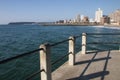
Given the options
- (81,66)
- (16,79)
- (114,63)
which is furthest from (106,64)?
(16,79)

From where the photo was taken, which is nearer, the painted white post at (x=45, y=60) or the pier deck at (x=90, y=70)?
A: the painted white post at (x=45, y=60)

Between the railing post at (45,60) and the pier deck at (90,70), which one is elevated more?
the railing post at (45,60)

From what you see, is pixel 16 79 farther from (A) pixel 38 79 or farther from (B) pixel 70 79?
(B) pixel 70 79

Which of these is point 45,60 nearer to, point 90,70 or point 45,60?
point 45,60

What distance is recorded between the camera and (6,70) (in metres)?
15.0

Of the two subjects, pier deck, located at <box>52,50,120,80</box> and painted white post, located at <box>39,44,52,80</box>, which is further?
pier deck, located at <box>52,50,120,80</box>

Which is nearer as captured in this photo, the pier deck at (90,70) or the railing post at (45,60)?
the railing post at (45,60)

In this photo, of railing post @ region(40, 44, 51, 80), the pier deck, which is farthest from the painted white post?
the pier deck

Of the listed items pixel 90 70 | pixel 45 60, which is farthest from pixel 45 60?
pixel 90 70

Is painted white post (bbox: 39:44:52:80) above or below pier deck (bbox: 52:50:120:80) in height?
above

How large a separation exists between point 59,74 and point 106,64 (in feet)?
6.83

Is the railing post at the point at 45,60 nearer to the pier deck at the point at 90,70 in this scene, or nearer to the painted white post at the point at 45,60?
the painted white post at the point at 45,60

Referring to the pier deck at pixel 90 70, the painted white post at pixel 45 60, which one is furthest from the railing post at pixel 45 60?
the pier deck at pixel 90 70

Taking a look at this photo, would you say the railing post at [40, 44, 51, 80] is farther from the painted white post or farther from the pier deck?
the pier deck
